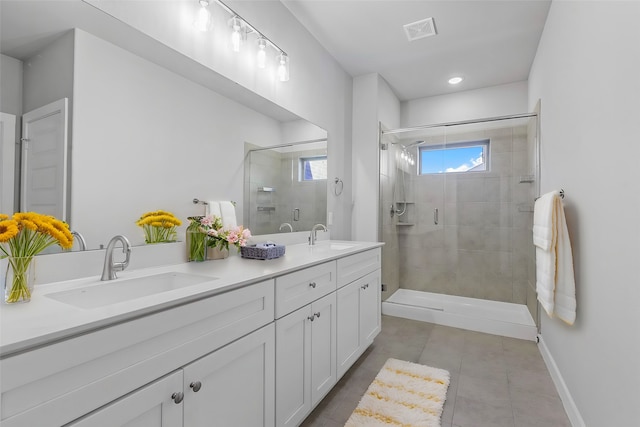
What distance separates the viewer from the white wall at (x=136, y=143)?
1.17m

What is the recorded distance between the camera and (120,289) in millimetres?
1128

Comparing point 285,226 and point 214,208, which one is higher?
point 214,208

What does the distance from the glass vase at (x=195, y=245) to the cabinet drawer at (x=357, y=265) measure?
2.61 ft

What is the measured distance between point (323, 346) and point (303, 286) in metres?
0.40

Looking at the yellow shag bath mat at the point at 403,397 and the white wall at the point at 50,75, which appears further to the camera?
the yellow shag bath mat at the point at 403,397

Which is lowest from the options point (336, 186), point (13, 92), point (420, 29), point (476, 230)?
point (476, 230)

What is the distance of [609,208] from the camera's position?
1258 mm

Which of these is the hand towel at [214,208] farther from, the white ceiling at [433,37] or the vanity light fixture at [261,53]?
the white ceiling at [433,37]

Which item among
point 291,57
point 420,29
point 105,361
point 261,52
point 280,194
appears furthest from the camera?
point 420,29

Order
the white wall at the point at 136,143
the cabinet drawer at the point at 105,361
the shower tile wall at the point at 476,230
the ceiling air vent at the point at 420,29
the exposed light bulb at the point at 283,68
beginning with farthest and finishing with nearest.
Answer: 1. the shower tile wall at the point at 476,230
2. the ceiling air vent at the point at 420,29
3. the exposed light bulb at the point at 283,68
4. the white wall at the point at 136,143
5. the cabinet drawer at the point at 105,361

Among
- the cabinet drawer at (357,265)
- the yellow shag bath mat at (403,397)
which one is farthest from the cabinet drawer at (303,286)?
the yellow shag bath mat at (403,397)

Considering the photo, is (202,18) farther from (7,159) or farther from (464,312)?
(464,312)

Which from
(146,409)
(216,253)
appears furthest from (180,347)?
(216,253)

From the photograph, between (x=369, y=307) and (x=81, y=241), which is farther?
(x=369, y=307)
